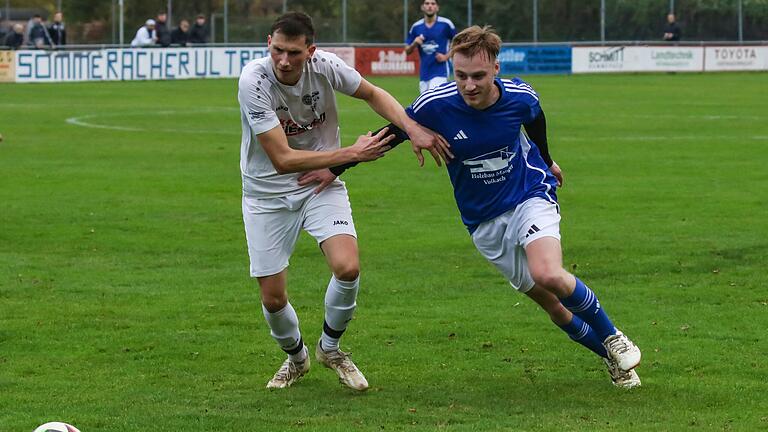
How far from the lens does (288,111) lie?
26.3 feet

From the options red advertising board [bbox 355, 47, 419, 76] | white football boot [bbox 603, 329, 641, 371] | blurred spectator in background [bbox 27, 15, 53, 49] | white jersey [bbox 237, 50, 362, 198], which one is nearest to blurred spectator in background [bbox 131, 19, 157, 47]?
blurred spectator in background [bbox 27, 15, 53, 49]

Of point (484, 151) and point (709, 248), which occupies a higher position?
point (484, 151)

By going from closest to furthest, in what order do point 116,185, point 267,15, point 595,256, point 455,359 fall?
point 455,359, point 595,256, point 116,185, point 267,15

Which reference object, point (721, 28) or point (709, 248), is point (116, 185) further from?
point (721, 28)

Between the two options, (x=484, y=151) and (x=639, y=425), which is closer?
(x=639, y=425)

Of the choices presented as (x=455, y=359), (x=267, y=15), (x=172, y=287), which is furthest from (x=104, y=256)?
(x=267, y=15)

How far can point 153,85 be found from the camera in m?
41.4

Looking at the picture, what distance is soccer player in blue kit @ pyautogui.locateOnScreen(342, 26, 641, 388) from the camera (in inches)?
300

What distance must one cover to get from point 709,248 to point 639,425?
6277 millimetres

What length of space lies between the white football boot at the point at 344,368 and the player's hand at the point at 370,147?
1.23 meters

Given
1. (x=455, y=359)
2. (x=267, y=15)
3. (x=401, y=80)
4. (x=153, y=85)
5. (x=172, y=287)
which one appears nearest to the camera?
(x=455, y=359)

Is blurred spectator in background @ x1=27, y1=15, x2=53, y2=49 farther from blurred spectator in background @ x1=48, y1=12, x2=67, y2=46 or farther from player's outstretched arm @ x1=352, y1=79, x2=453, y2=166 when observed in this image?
player's outstretched arm @ x1=352, y1=79, x2=453, y2=166

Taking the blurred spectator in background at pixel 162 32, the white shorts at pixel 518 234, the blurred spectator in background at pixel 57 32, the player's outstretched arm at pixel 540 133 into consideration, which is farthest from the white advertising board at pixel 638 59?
the white shorts at pixel 518 234

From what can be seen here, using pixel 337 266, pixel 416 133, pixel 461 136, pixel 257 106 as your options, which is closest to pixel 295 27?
pixel 257 106
